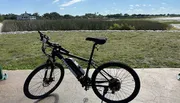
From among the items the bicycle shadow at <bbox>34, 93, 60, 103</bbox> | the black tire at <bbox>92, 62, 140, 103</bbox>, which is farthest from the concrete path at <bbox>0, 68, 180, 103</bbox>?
the black tire at <bbox>92, 62, 140, 103</bbox>

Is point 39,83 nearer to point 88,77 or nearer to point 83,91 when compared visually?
point 83,91

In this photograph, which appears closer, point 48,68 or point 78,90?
point 48,68

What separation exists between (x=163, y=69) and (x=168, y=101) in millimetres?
1263

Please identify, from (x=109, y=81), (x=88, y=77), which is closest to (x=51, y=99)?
(x=88, y=77)

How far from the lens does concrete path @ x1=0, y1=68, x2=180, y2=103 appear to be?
2457mm

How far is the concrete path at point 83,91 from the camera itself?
2457 mm

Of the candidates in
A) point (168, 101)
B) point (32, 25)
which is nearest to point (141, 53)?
point (168, 101)

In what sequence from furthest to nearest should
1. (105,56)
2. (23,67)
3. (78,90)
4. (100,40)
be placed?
(105,56)
(23,67)
(78,90)
(100,40)

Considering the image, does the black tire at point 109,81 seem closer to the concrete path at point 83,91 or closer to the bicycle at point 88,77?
the bicycle at point 88,77

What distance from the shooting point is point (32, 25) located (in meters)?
12.2

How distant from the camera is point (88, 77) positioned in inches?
95.0

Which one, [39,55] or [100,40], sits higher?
[100,40]

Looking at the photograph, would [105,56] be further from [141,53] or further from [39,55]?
[39,55]

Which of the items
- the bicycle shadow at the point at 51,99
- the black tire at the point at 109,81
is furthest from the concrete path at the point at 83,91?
the black tire at the point at 109,81
